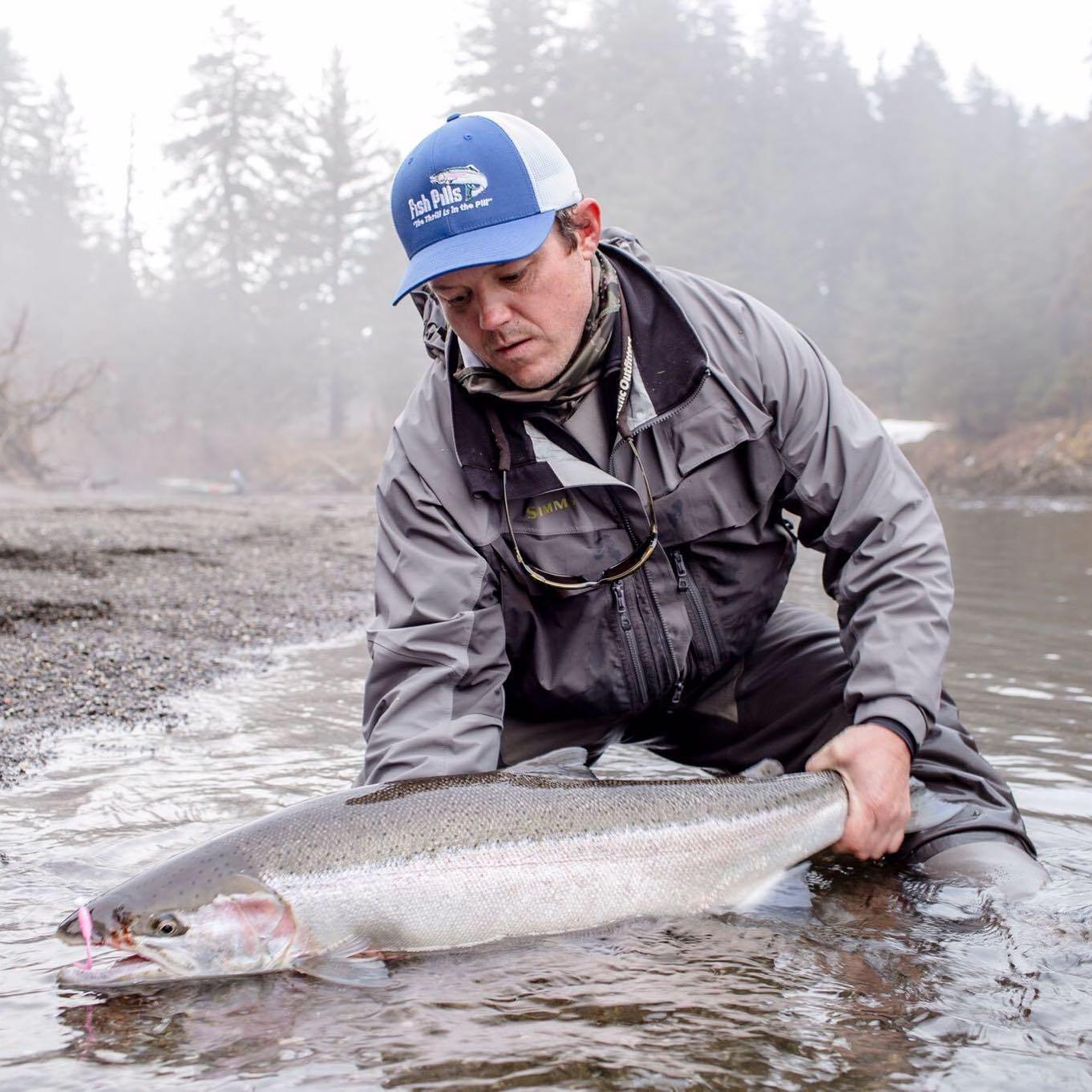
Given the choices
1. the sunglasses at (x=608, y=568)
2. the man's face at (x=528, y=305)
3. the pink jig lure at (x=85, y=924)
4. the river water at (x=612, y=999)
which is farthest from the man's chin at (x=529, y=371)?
the pink jig lure at (x=85, y=924)

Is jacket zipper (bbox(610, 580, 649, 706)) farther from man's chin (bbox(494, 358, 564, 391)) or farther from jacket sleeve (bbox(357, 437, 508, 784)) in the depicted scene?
man's chin (bbox(494, 358, 564, 391))

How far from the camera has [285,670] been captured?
7.45 metres

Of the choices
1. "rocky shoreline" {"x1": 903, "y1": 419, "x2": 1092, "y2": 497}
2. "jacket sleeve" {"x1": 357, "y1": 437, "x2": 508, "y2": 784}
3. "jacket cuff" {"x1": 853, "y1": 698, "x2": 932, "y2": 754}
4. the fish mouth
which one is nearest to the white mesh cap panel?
"jacket sleeve" {"x1": 357, "y1": 437, "x2": 508, "y2": 784}

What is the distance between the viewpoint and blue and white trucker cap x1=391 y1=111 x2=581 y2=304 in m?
3.40

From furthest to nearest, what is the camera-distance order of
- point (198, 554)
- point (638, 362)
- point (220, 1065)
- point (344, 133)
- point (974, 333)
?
point (344, 133) → point (974, 333) → point (198, 554) → point (638, 362) → point (220, 1065)

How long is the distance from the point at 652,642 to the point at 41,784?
2538 mm

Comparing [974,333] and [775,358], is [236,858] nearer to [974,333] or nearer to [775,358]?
[775,358]

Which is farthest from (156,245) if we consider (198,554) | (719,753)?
(719,753)

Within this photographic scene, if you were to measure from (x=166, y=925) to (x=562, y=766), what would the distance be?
1.17m

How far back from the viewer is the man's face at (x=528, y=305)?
11.4 ft

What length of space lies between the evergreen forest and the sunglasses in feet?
119

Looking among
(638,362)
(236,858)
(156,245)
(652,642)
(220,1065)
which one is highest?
(156,245)

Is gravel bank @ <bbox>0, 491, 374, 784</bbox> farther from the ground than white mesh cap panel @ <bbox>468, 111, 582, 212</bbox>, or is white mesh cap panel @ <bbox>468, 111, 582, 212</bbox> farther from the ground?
white mesh cap panel @ <bbox>468, 111, 582, 212</bbox>

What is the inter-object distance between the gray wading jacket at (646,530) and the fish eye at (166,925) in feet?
2.56
